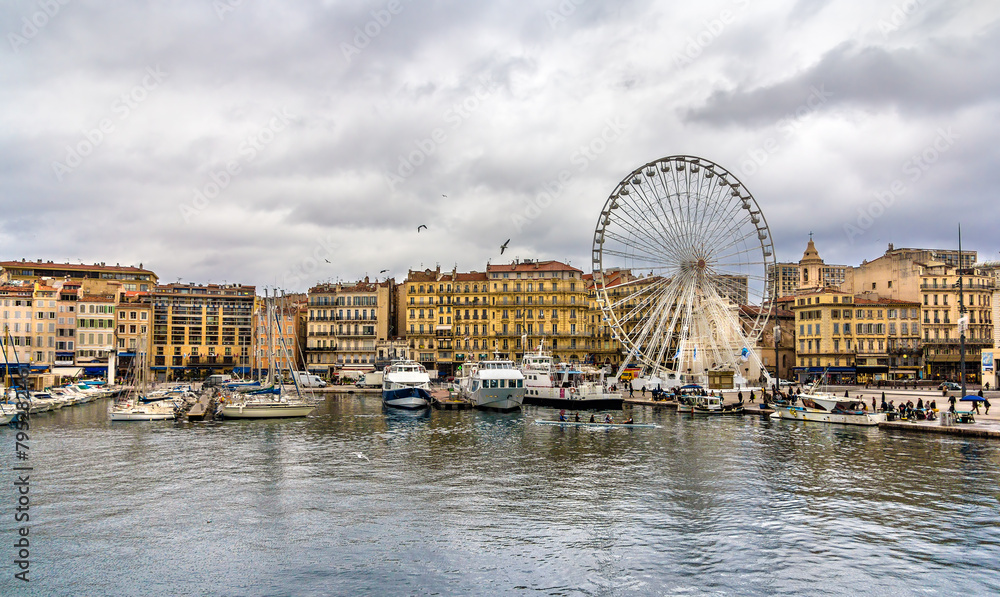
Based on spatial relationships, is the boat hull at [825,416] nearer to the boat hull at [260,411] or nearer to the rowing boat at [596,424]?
the rowing boat at [596,424]

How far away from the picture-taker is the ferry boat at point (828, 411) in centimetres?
5316

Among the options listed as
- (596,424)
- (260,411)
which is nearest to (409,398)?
(260,411)

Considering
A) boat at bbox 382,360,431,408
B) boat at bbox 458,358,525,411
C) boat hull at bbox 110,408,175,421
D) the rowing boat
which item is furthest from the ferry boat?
boat hull at bbox 110,408,175,421

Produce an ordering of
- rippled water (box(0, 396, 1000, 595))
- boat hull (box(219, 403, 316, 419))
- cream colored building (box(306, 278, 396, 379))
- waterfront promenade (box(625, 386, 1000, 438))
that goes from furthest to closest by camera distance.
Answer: cream colored building (box(306, 278, 396, 379)) → boat hull (box(219, 403, 316, 419)) → waterfront promenade (box(625, 386, 1000, 438)) → rippled water (box(0, 396, 1000, 595))

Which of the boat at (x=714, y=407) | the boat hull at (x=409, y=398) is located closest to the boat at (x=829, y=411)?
the boat at (x=714, y=407)

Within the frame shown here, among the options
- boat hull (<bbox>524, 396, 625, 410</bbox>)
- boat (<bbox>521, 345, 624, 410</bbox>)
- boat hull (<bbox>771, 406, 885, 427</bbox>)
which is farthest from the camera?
boat (<bbox>521, 345, 624, 410</bbox>)

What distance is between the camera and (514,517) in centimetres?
2702

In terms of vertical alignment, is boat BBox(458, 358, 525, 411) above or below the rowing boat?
above

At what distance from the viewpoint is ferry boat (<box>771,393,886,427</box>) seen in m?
53.2

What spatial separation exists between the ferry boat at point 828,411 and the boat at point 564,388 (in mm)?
18379

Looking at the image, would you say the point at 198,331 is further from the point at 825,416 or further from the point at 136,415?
the point at 825,416

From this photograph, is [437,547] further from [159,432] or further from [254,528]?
[159,432]

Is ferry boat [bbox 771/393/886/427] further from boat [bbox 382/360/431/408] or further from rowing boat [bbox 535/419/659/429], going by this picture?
boat [bbox 382/360/431/408]

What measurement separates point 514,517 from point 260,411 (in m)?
42.6
